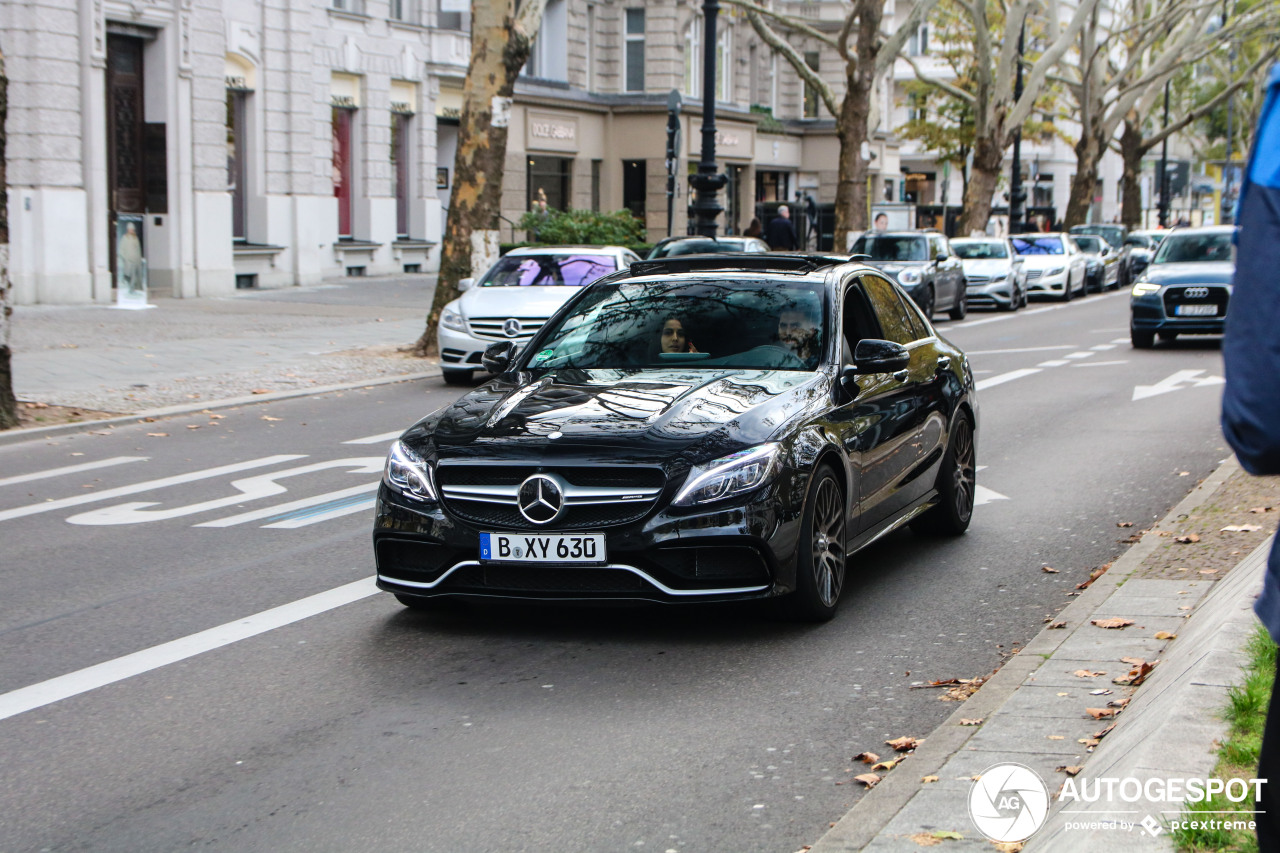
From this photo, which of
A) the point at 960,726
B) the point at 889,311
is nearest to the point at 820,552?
the point at 960,726

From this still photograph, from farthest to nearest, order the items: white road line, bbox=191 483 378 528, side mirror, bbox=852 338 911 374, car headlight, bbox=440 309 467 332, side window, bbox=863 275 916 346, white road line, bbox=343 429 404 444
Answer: car headlight, bbox=440 309 467 332
white road line, bbox=343 429 404 444
white road line, bbox=191 483 378 528
side window, bbox=863 275 916 346
side mirror, bbox=852 338 911 374

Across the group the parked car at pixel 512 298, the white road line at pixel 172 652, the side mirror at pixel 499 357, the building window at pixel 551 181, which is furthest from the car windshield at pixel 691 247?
the building window at pixel 551 181

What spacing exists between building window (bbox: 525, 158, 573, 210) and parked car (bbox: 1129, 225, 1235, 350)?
23.1 metres

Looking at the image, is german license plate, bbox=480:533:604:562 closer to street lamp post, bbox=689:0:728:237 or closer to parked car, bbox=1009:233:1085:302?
street lamp post, bbox=689:0:728:237

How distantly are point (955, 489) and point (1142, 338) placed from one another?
14.5 metres

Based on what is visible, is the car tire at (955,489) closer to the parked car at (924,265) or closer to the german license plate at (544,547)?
the german license plate at (544,547)

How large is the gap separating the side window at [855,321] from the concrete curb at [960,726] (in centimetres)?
154

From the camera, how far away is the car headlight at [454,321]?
58.3 ft

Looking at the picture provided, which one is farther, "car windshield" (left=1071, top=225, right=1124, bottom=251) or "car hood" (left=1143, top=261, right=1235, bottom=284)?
"car windshield" (left=1071, top=225, right=1124, bottom=251)

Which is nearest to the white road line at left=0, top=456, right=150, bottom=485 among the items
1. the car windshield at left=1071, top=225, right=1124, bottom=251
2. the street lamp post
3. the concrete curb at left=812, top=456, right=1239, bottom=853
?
the concrete curb at left=812, top=456, right=1239, bottom=853

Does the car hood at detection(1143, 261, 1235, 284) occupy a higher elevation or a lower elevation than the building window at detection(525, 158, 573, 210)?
lower

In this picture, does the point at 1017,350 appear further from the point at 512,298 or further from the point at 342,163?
the point at 342,163

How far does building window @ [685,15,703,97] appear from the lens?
47.7 metres

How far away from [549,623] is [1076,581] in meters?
2.63
